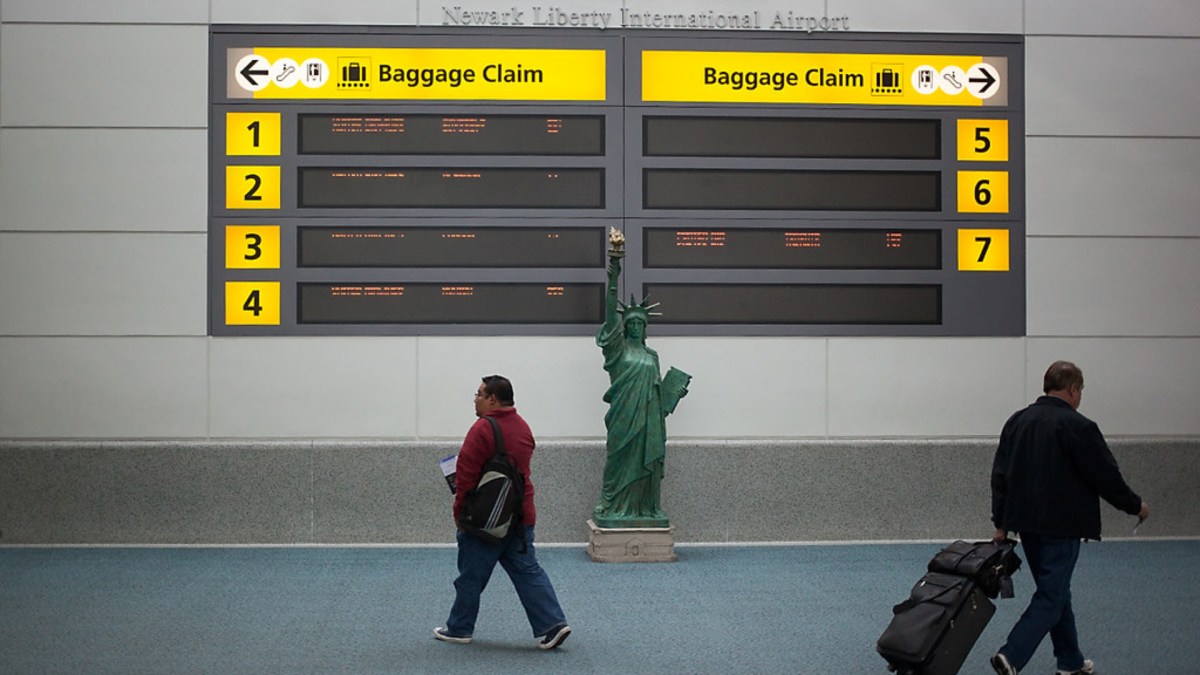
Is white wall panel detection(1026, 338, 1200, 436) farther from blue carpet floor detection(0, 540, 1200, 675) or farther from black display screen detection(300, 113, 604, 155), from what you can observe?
black display screen detection(300, 113, 604, 155)

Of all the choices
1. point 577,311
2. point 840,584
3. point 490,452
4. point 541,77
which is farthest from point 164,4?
point 840,584

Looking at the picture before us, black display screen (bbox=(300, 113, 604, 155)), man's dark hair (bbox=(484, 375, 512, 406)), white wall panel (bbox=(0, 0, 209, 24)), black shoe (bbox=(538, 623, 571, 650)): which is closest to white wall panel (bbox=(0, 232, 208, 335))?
black display screen (bbox=(300, 113, 604, 155))

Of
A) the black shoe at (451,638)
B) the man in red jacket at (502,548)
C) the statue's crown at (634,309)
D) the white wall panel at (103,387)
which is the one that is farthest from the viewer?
the white wall panel at (103,387)

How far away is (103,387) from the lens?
39.2 feet

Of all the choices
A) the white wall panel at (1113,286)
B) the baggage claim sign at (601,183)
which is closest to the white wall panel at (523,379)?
the baggage claim sign at (601,183)

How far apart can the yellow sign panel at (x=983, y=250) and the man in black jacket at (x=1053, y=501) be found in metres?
5.57

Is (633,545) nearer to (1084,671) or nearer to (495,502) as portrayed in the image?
(495,502)

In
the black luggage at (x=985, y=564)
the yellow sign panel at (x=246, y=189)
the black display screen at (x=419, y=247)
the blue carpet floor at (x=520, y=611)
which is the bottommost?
the blue carpet floor at (x=520, y=611)

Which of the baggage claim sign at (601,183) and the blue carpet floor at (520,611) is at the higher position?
the baggage claim sign at (601,183)

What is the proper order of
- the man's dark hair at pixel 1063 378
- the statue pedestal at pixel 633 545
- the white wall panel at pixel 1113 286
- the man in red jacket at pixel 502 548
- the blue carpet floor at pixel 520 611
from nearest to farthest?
the man's dark hair at pixel 1063 378
the blue carpet floor at pixel 520 611
the man in red jacket at pixel 502 548
the statue pedestal at pixel 633 545
the white wall panel at pixel 1113 286

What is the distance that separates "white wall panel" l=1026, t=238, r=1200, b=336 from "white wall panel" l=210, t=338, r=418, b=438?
6.14 m

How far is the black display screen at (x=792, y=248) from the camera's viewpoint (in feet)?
39.7

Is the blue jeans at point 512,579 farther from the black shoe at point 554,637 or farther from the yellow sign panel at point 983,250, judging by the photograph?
the yellow sign panel at point 983,250

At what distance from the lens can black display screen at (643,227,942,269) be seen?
39.7 feet
